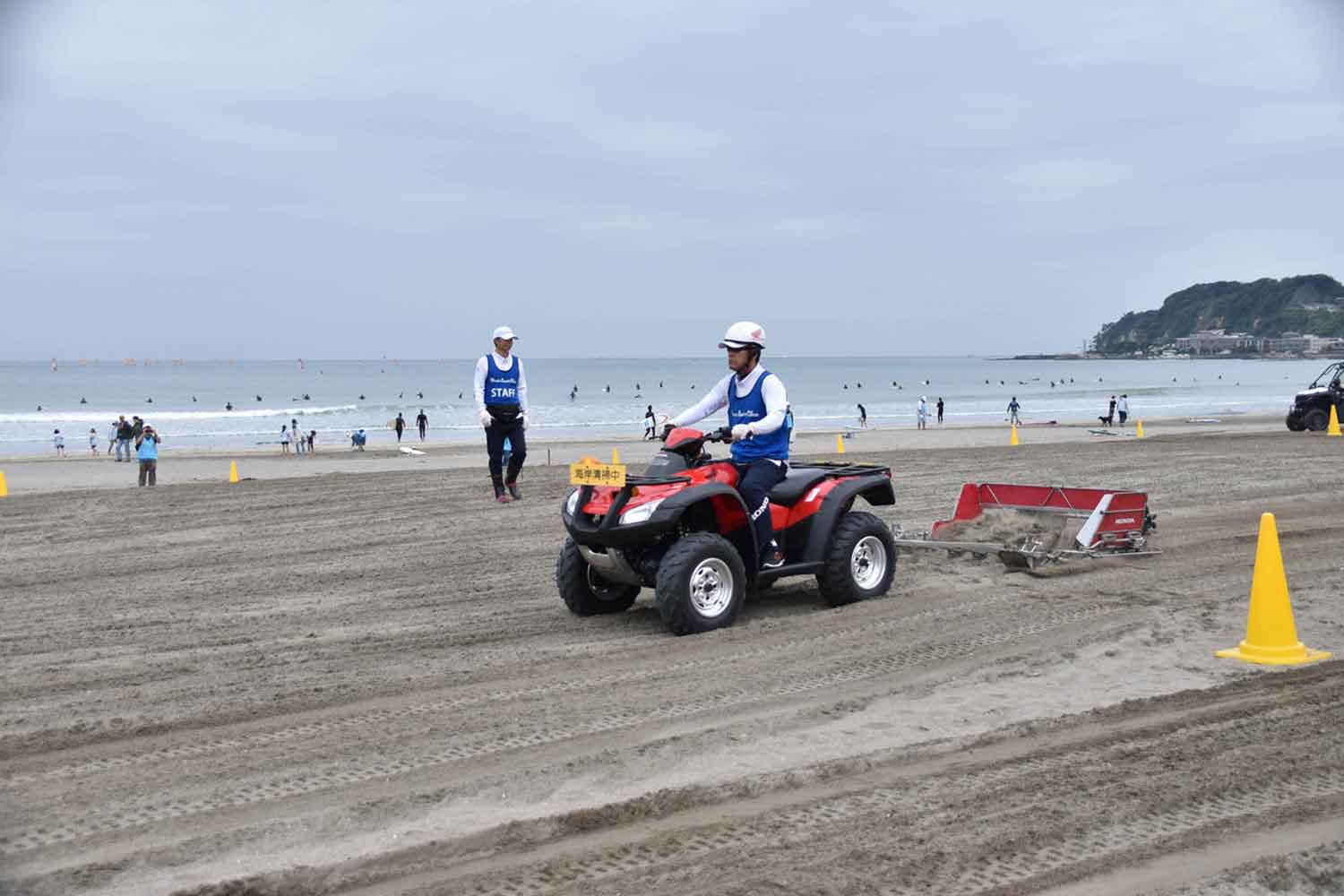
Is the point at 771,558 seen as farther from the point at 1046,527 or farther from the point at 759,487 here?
the point at 1046,527

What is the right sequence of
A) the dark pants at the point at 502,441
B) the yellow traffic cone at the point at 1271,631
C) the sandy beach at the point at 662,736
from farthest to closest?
the dark pants at the point at 502,441 < the yellow traffic cone at the point at 1271,631 < the sandy beach at the point at 662,736

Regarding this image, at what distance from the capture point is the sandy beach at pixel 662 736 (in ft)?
13.0

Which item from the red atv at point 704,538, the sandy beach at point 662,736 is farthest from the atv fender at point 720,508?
the sandy beach at point 662,736

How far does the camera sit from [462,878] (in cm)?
386

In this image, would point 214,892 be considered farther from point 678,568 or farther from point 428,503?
point 428,503

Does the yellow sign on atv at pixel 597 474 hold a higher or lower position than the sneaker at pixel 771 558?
higher

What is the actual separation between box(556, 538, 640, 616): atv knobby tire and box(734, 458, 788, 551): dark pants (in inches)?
39.6

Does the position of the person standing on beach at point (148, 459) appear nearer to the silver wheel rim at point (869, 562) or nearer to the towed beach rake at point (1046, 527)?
the towed beach rake at point (1046, 527)

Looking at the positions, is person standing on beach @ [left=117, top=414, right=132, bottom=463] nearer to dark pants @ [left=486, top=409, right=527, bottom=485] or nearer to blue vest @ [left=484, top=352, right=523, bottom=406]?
dark pants @ [left=486, top=409, right=527, bottom=485]

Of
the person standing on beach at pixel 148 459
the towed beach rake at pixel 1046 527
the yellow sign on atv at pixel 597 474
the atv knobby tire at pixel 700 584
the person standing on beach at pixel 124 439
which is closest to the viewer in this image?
the atv knobby tire at pixel 700 584

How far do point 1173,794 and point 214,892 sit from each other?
348cm

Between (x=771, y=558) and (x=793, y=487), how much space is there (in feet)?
1.89

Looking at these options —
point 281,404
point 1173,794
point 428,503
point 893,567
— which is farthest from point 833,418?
point 1173,794

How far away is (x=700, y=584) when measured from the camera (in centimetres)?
728
